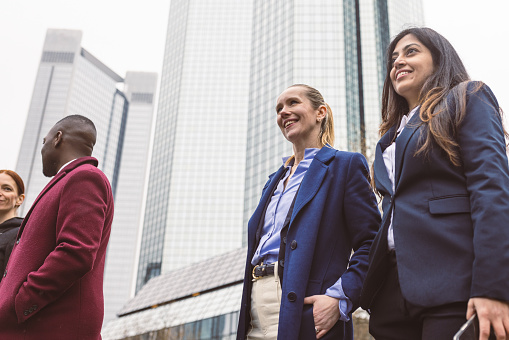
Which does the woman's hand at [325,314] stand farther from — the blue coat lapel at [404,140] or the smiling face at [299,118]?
the smiling face at [299,118]

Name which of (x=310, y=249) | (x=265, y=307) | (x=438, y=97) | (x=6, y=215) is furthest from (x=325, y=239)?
(x=6, y=215)

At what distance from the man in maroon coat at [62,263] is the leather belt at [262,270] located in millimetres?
999

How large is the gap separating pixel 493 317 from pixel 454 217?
0.44 m

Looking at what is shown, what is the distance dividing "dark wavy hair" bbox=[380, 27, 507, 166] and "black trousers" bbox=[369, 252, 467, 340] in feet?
1.91

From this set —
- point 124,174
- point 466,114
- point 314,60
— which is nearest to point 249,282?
point 466,114

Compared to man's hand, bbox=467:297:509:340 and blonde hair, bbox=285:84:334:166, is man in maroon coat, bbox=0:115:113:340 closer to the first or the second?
blonde hair, bbox=285:84:334:166

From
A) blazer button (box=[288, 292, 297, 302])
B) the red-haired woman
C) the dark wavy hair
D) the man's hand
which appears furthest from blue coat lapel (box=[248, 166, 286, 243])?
the red-haired woman

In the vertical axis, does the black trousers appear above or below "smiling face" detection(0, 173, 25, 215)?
below

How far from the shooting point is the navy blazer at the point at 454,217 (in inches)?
72.7

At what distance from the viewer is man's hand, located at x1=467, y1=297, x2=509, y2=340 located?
176 centimetres

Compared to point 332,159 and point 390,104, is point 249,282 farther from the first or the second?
point 390,104

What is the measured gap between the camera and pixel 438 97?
2459 millimetres

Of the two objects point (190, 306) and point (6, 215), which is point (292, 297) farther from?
point (190, 306)

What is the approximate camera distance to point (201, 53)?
122 metres
